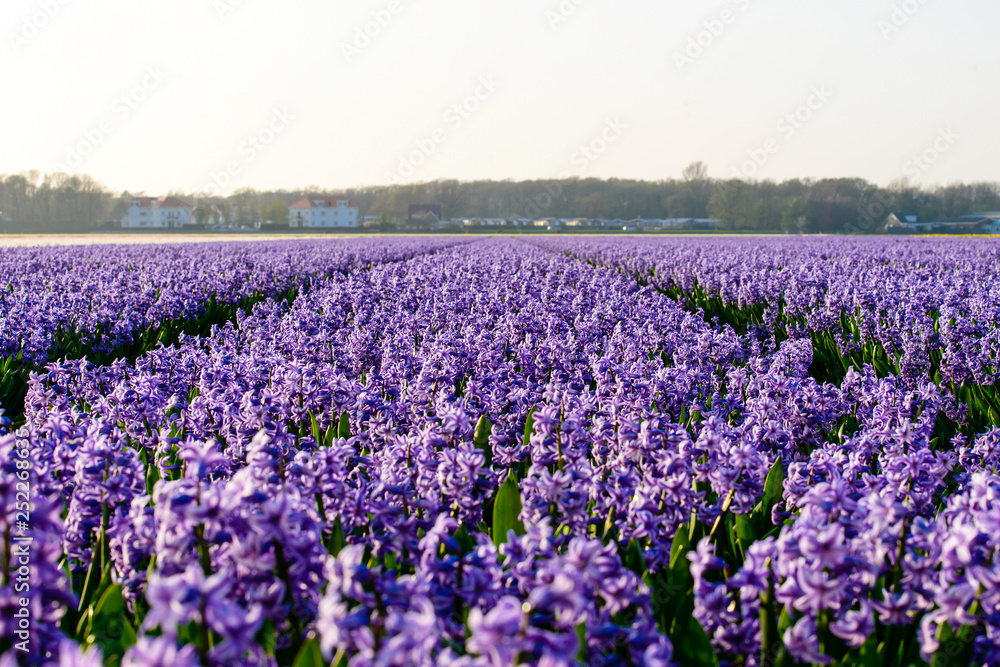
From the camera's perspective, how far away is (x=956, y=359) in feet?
18.1

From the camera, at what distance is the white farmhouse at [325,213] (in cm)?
14362

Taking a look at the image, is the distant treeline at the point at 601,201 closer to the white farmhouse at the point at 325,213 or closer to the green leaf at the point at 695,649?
the white farmhouse at the point at 325,213

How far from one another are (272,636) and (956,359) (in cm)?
571

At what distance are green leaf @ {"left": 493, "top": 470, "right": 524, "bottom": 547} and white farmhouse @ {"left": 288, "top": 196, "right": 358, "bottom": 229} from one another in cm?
14589

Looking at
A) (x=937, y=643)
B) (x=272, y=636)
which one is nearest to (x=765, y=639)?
(x=937, y=643)

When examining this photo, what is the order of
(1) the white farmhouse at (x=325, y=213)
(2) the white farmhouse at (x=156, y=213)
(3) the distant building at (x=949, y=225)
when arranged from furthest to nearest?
(1) the white farmhouse at (x=325, y=213) < (2) the white farmhouse at (x=156, y=213) < (3) the distant building at (x=949, y=225)

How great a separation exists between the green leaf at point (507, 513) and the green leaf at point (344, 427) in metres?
1.23

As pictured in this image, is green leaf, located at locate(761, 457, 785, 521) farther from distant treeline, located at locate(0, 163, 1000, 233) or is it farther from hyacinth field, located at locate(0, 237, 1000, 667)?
distant treeline, located at locate(0, 163, 1000, 233)

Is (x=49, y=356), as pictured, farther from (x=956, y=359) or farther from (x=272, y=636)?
(x=956, y=359)

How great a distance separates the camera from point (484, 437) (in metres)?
3.76

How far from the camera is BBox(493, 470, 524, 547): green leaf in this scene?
2656 millimetres

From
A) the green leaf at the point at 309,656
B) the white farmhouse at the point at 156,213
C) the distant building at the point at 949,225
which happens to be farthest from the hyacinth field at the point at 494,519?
the white farmhouse at the point at 156,213

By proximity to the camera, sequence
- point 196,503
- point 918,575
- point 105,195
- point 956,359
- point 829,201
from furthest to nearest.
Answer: point 105,195 < point 829,201 < point 956,359 < point 918,575 < point 196,503

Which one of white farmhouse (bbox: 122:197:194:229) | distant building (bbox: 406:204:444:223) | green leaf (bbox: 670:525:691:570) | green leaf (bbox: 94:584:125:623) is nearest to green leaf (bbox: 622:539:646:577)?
green leaf (bbox: 670:525:691:570)
